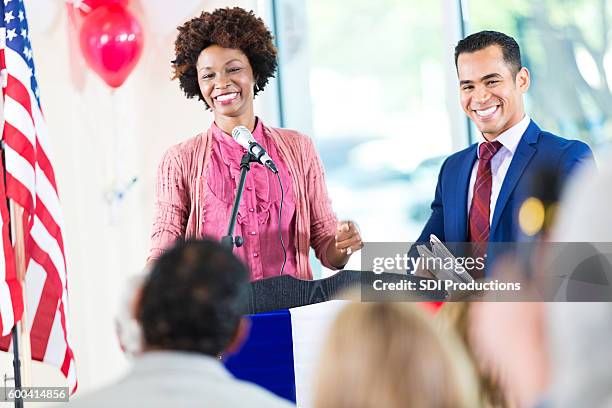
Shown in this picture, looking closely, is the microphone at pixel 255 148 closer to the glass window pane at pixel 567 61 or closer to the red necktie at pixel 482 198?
the red necktie at pixel 482 198

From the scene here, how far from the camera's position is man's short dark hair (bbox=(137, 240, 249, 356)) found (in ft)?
5.03

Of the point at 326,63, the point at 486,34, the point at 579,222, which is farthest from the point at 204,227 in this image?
the point at 579,222

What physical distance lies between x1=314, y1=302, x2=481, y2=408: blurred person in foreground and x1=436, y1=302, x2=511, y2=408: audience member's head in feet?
0.72

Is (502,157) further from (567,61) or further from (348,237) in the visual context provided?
(567,61)

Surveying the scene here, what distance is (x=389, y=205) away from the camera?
20.0 ft

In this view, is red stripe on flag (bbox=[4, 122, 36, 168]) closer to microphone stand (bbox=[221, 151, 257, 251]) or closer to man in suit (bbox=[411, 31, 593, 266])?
microphone stand (bbox=[221, 151, 257, 251])

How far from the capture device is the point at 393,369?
1.34 meters

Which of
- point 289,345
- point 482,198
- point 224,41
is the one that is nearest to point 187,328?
point 289,345

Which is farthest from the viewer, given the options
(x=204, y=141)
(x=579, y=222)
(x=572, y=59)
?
(x=572, y=59)

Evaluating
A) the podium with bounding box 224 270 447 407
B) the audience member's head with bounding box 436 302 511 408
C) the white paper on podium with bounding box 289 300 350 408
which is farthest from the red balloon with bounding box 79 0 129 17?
the audience member's head with bounding box 436 302 511 408

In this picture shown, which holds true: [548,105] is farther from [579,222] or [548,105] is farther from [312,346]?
[579,222]

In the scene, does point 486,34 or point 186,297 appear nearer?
point 186,297

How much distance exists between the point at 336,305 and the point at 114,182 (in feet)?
10.1

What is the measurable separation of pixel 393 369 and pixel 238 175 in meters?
2.90
